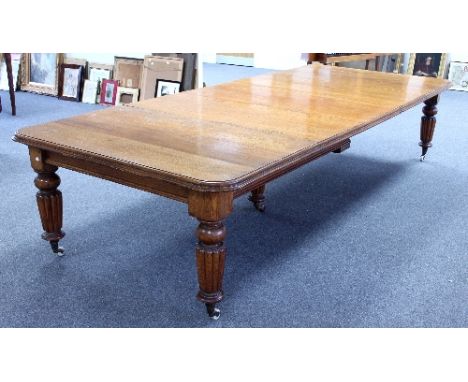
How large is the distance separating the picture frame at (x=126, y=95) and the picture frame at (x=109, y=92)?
34 mm

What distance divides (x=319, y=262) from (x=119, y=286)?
785 mm

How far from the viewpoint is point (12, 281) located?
2.01 m

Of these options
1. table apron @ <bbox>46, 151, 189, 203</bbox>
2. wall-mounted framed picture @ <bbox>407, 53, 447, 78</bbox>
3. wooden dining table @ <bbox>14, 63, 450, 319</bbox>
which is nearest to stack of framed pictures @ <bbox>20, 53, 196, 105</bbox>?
wooden dining table @ <bbox>14, 63, 450, 319</bbox>

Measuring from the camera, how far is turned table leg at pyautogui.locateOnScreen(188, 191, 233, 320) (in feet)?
5.25

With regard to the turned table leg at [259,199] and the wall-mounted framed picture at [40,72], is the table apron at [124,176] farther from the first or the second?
the wall-mounted framed picture at [40,72]

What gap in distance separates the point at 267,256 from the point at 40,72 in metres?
3.45

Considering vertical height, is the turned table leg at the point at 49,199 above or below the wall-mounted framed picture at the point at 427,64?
below

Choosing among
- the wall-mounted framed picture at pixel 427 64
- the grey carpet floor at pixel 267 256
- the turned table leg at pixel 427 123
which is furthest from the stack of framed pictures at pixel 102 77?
the wall-mounted framed picture at pixel 427 64

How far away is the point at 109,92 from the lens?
4559mm

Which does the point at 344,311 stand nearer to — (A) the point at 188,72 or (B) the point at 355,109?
(B) the point at 355,109

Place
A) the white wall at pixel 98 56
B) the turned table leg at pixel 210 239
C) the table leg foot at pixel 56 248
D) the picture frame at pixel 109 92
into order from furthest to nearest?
the white wall at pixel 98 56, the picture frame at pixel 109 92, the table leg foot at pixel 56 248, the turned table leg at pixel 210 239

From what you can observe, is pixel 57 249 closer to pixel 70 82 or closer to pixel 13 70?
pixel 70 82

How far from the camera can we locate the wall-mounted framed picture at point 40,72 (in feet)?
15.7
